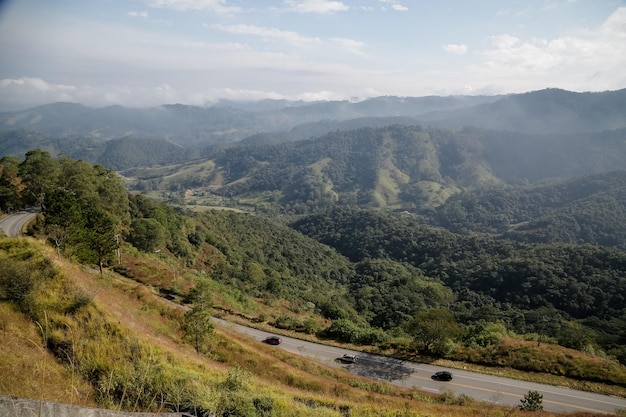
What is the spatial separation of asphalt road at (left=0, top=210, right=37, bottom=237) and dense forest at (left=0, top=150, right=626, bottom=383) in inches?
85.7

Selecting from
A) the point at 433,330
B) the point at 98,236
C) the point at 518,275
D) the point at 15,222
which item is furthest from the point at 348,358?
the point at 518,275

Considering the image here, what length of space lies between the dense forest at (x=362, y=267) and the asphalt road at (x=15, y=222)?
7.14 ft

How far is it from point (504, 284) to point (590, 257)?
26.0 metres

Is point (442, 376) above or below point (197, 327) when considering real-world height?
below

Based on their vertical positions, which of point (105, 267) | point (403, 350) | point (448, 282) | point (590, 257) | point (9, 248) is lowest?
point (448, 282)

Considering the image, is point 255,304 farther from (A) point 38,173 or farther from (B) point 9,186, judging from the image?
(B) point 9,186

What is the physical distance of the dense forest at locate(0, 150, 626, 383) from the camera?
3691cm

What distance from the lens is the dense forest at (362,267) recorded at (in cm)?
3691

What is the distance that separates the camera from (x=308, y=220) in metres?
193

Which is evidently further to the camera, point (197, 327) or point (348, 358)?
point (348, 358)

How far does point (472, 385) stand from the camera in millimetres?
28625

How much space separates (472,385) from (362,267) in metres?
98.6

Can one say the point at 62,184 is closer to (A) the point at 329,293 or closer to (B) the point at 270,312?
(B) the point at 270,312

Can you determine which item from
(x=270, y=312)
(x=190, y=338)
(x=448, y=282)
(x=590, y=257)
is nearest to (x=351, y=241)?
(x=448, y=282)
